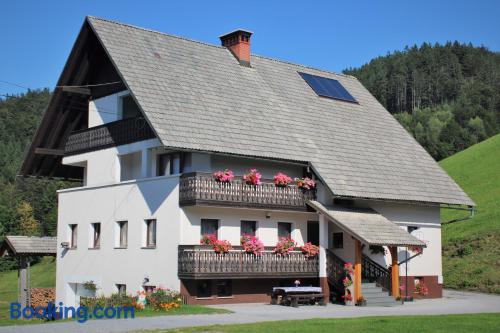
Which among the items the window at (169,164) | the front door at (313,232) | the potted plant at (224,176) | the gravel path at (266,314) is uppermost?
the window at (169,164)

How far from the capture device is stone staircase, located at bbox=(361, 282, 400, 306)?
2969 centimetres

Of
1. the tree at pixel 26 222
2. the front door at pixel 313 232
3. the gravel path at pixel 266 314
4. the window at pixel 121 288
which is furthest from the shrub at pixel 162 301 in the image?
the tree at pixel 26 222

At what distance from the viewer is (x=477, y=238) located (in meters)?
45.0

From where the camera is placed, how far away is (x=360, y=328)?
19.0 m

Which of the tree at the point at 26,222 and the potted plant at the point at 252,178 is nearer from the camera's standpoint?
the potted plant at the point at 252,178

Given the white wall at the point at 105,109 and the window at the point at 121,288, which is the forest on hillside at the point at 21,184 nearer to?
the white wall at the point at 105,109

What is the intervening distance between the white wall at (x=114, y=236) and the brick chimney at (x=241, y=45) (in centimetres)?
950

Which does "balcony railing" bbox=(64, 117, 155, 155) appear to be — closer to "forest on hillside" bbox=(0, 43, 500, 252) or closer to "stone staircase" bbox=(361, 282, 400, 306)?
"stone staircase" bbox=(361, 282, 400, 306)

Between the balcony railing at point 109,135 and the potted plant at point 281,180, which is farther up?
the balcony railing at point 109,135

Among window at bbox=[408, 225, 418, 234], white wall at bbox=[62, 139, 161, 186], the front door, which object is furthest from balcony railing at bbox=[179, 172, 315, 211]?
window at bbox=[408, 225, 418, 234]

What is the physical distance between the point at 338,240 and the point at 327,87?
10.5 meters

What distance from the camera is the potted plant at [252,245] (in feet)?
94.9

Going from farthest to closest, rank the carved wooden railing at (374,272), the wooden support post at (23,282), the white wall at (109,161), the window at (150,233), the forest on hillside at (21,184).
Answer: the forest on hillside at (21,184) < the wooden support post at (23,282) < the carved wooden railing at (374,272) < the white wall at (109,161) < the window at (150,233)

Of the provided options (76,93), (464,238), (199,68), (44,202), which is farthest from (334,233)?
(44,202)
